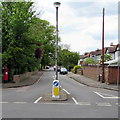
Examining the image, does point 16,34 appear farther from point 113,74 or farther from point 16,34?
point 113,74

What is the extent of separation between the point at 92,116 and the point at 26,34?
1747cm

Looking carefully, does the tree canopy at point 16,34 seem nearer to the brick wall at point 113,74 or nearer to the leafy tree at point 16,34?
the leafy tree at point 16,34

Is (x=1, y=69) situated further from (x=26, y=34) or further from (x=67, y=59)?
(x=67, y=59)

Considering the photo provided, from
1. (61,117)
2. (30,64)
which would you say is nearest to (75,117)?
(61,117)

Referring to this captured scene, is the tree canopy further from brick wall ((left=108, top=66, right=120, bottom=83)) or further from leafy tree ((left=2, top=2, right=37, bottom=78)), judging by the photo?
brick wall ((left=108, top=66, right=120, bottom=83))

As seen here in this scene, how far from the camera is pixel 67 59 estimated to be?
68.1 meters

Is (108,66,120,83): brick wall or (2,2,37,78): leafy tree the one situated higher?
(2,2,37,78): leafy tree

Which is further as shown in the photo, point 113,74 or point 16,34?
point 113,74

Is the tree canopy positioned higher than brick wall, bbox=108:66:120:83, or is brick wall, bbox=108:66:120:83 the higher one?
the tree canopy

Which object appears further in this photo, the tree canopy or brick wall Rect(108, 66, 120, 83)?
brick wall Rect(108, 66, 120, 83)

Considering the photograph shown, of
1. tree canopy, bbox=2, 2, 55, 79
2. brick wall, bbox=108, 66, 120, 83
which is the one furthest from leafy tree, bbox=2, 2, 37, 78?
brick wall, bbox=108, 66, 120, 83

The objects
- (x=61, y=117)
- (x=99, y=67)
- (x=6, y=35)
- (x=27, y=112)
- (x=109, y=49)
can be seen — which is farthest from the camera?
(x=109, y=49)

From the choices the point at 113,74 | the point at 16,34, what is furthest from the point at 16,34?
the point at 113,74

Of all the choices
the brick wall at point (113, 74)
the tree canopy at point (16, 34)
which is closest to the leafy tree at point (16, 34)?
the tree canopy at point (16, 34)
